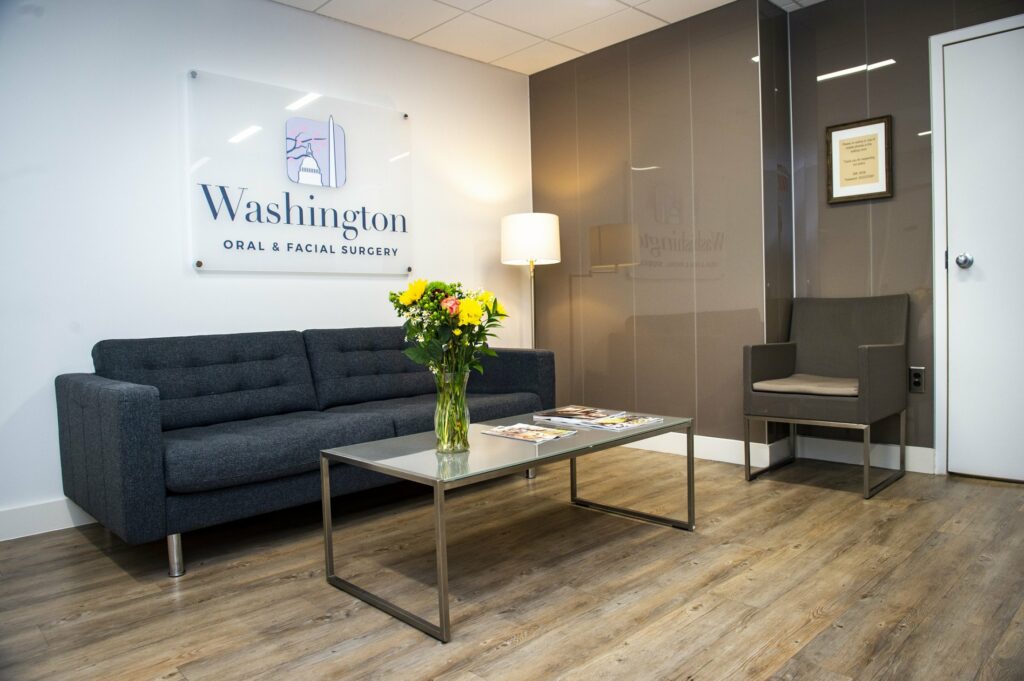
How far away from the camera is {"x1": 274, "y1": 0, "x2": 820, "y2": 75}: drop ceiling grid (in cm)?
374

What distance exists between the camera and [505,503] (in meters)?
3.16

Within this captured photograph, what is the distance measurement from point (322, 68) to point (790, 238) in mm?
2805

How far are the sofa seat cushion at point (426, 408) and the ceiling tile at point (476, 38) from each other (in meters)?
2.15

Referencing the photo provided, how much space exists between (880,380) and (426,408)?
2.10 metres

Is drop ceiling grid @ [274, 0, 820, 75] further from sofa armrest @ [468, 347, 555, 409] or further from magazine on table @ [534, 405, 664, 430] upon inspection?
magazine on table @ [534, 405, 664, 430]

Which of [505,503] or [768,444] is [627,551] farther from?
[768,444]

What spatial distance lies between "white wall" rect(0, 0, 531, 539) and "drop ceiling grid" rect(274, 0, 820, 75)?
0.18m

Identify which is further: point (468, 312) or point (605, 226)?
point (605, 226)

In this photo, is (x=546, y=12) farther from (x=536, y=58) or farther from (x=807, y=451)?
(x=807, y=451)

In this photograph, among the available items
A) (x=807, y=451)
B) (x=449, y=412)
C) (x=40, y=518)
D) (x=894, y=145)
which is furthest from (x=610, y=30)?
(x=40, y=518)

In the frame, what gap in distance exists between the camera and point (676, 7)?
385cm

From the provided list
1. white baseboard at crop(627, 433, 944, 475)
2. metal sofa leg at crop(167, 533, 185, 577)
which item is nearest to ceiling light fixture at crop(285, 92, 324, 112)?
metal sofa leg at crop(167, 533, 185, 577)

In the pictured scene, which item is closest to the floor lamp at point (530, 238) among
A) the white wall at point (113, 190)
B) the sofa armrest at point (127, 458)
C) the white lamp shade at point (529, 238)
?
the white lamp shade at point (529, 238)

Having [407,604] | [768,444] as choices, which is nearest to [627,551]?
[407,604]
